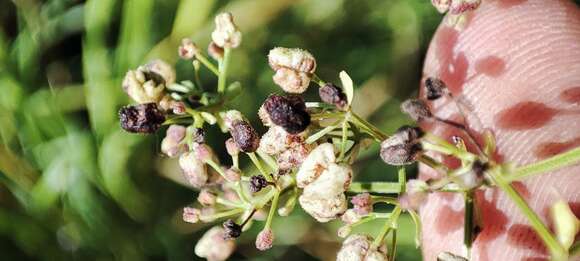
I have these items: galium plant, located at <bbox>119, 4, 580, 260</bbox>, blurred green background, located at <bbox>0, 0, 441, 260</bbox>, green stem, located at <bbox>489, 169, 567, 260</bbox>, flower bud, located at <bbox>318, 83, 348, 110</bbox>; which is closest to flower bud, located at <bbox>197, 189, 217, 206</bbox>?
galium plant, located at <bbox>119, 4, 580, 260</bbox>

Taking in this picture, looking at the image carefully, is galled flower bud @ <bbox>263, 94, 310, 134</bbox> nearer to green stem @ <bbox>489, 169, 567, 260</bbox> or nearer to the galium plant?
the galium plant

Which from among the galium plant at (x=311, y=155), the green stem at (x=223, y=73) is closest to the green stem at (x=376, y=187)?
the galium plant at (x=311, y=155)

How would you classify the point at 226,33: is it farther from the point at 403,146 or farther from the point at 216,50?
the point at 403,146

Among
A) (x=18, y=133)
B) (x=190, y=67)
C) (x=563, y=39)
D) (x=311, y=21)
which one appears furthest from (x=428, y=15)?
(x=18, y=133)

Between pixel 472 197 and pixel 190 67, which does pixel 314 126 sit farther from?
pixel 190 67

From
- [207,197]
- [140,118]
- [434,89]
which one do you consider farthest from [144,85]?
[434,89]
